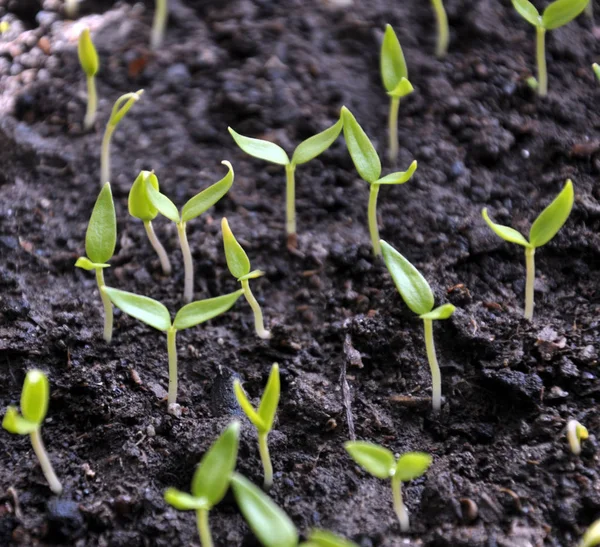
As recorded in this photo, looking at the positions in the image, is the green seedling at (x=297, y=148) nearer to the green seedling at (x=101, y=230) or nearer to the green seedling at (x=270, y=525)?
the green seedling at (x=101, y=230)

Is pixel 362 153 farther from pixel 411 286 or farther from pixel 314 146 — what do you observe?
pixel 411 286

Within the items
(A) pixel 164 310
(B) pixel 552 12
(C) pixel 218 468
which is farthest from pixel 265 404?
(B) pixel 552 12

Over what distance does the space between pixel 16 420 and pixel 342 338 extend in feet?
1.79

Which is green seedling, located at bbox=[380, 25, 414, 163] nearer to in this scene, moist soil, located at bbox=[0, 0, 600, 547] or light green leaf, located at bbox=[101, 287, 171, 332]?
moist soil, located at bbox=[0, 0, 600, 547]

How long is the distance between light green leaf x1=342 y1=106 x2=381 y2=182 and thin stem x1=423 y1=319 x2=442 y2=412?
278 mm

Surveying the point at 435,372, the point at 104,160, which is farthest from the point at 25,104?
the point at 435,372

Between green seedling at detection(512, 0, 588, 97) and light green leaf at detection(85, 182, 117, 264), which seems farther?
green seedling at detection(512, 0, 588, 97)

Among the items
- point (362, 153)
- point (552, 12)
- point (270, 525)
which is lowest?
point (270, 525)

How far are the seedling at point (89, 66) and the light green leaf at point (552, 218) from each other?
87 cm

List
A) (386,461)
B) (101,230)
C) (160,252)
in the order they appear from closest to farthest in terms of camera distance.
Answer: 1. (386,461)
2. (101,230)
3. (160,252)

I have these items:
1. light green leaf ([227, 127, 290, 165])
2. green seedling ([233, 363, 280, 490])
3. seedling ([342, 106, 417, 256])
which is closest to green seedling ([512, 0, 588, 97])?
seedling ([342, 106, 417, 256])

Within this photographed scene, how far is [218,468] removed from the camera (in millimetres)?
789

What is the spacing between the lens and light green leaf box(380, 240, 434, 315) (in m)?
0.99

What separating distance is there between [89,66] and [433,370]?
87 cm
